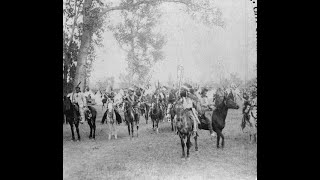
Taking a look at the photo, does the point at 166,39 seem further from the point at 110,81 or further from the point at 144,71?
the point at 110,81

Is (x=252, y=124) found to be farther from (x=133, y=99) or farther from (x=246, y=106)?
(x=133, y=99)

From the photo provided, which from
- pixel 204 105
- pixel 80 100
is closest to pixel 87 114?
pixel 80 100

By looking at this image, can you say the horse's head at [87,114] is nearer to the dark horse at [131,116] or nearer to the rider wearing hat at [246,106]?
the dark horse at [131,116]

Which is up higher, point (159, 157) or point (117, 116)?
point (117, 116)

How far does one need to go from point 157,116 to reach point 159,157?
77 cm

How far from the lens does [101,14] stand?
294 inches

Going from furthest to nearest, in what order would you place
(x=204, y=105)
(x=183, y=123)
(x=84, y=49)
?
(x=84, y=49) → (x=204, y=105) → (x=183, y=123)

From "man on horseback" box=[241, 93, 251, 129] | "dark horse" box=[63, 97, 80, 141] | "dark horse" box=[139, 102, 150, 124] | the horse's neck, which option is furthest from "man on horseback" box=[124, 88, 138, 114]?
"man on horseback" box=[241, 93, 251, 129]

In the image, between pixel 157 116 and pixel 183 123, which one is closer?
pixel 183 123

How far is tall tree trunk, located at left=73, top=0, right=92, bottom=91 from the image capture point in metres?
7.49

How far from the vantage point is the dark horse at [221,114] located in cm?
724

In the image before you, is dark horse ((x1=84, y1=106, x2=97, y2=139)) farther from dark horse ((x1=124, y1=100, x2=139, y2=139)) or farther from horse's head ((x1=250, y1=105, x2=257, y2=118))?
horse's head ((x1=250, y1=105, x2=257, y2=118))

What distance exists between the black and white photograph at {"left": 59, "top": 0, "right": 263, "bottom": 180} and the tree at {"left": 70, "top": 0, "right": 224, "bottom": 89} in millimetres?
19
